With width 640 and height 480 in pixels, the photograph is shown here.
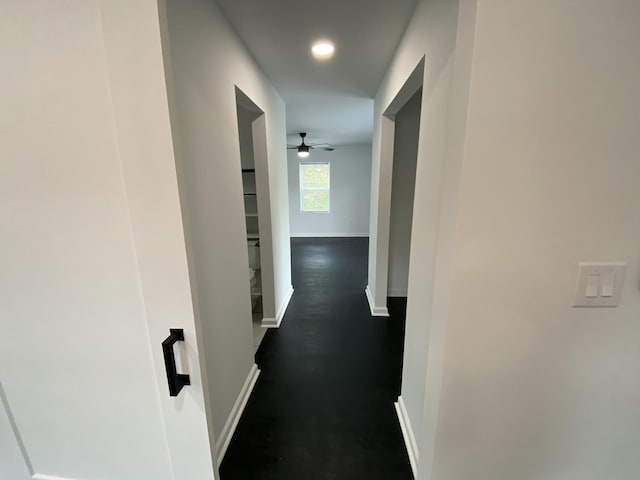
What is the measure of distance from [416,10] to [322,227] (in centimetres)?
623

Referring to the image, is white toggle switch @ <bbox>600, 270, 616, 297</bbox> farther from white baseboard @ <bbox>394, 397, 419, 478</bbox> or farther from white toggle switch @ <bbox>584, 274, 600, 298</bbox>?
white baseboard @ <bbox>394, 397, 419, 478</bbox>

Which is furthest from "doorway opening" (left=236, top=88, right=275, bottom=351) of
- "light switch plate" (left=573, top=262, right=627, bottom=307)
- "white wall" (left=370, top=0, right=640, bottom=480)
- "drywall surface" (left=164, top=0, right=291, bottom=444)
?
"light switch plate" (left=573, top=262, right=627, bottom=307)

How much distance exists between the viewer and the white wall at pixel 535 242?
2.15 feet

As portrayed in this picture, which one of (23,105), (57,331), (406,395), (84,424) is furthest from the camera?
(406,395)

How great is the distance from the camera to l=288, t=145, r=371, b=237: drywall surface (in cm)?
707

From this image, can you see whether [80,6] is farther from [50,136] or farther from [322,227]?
[322,227]

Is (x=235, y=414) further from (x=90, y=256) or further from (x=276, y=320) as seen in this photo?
(x=90, y=256)

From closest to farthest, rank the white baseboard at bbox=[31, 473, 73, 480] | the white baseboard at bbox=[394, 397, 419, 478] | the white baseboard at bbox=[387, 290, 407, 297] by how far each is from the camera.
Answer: the white baseboard at bbox=[31, 473, 73, 480] → the white baseboard at bbox=[394, 397, 419, 478] → the white baseboard at bbox=[387, 290, 407, 297]

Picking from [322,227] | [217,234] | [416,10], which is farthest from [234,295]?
[322,227]

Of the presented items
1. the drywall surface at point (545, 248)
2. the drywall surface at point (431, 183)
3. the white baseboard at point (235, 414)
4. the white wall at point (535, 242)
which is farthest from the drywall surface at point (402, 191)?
the drywall surface at point (545, 248)

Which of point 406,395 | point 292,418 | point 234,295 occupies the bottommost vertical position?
point 292,418

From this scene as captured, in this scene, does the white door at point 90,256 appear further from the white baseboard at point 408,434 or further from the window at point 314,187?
the window at point 314,187

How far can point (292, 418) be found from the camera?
169cm

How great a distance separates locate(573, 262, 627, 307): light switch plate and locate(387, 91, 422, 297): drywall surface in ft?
8.07
